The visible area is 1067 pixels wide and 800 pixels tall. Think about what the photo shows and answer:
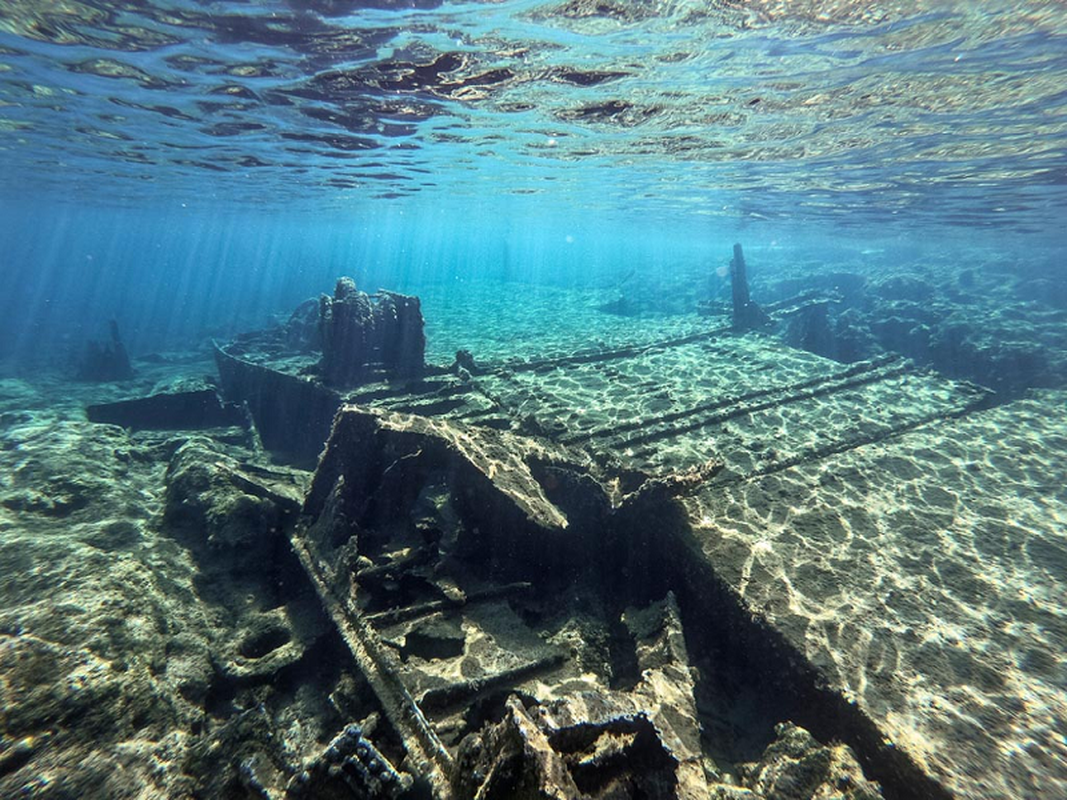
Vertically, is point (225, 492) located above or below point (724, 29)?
below

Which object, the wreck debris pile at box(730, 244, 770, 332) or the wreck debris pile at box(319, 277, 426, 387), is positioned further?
the wreck debris pile at box(730, 244, 770, 332)

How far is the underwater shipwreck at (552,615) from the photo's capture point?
14.3 feet

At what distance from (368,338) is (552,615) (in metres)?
10.4

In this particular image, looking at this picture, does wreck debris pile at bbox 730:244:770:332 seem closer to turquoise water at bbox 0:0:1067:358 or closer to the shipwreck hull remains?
turquoise water at bbox 0:0:1067:358

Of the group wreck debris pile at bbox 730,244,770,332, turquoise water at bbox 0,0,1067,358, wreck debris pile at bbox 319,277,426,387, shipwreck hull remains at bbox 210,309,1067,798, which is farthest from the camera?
wreck debris pile at bbox 730,244,770,332

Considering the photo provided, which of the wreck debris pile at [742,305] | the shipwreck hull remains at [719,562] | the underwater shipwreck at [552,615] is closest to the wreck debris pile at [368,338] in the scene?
the shipwreck hull remains at [719,562]

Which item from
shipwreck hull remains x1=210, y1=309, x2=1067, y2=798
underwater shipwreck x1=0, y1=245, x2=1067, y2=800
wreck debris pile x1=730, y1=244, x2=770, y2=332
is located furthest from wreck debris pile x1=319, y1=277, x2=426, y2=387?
wreck debris pile x1=730, y1=244, x2=770, y2=332

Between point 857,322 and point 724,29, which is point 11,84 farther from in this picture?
point 857,322

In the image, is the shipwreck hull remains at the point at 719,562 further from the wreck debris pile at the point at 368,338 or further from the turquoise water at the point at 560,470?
the wreck debris pile at the point at 368,338

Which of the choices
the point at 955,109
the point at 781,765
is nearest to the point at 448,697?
the point at 781,765

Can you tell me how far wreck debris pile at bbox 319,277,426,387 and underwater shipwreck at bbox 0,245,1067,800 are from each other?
12.6ft

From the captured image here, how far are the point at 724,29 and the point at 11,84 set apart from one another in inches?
776

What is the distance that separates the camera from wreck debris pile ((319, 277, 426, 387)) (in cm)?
1412

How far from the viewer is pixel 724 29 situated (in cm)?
1038
